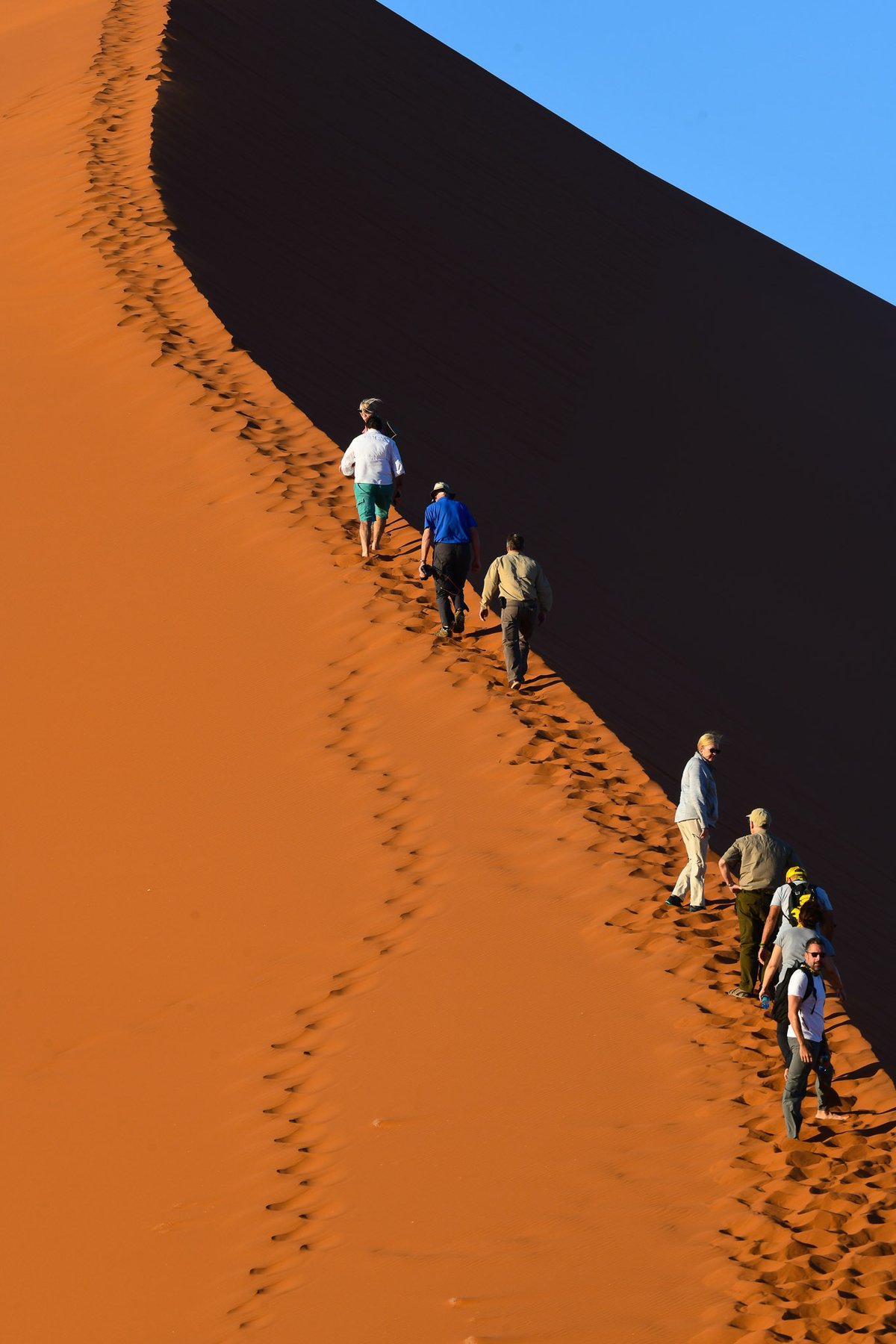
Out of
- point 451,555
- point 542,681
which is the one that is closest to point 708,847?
point 542,681

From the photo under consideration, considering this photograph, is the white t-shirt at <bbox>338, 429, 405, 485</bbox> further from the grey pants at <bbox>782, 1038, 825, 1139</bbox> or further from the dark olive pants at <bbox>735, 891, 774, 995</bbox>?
the grey pants at <bbox>782, 1038, 825, 1139</bbox>

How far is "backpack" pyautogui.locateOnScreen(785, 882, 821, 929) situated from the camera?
7473 mm

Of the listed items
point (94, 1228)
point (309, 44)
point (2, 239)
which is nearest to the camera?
point (94, 1228)

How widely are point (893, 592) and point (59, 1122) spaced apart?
1423cm

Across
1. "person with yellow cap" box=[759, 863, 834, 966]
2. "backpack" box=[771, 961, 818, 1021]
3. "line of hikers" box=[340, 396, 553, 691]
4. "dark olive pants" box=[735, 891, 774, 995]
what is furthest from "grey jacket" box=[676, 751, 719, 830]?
"line of hikers" box=[340, 396, 553, 691]

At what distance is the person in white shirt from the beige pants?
4134mm

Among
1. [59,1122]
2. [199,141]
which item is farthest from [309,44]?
[59,1122]

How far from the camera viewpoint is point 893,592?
19.6 meters

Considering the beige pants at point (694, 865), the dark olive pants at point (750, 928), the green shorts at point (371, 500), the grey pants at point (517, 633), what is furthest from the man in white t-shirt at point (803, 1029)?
the green shorts at point (371, 500)

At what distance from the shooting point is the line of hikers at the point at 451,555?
35.1 ft

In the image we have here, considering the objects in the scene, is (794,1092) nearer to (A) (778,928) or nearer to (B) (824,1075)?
(B) (824,1075)

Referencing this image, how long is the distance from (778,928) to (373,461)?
5.20m

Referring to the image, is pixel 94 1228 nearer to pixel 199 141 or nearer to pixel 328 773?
pixel 328 773

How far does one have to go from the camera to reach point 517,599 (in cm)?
1062
